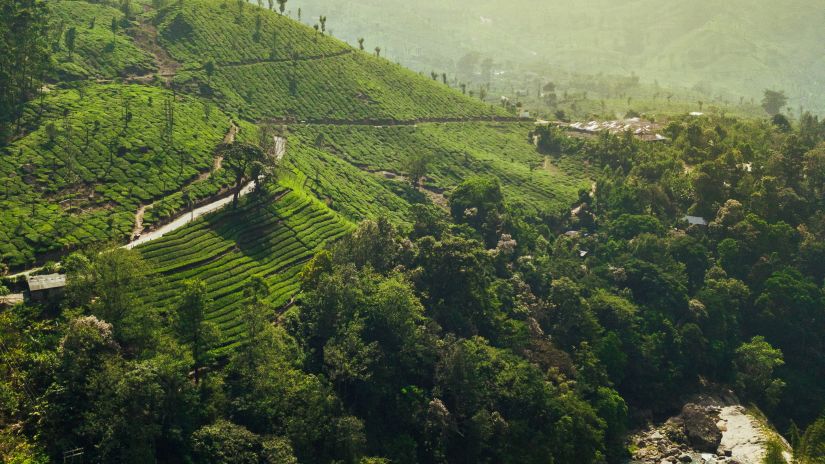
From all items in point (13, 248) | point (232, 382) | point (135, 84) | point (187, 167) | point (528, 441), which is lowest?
point (528, 441)

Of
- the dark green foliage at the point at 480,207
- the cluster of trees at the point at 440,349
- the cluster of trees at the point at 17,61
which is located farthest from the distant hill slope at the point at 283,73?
the cluster of trees at the point at 440,349

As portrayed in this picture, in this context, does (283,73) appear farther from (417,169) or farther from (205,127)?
(417,169)

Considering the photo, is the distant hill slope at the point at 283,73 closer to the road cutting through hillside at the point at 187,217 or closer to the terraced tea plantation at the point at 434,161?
the terraced tea plantation at the point at 434,161

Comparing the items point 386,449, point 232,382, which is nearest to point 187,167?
point 232,382

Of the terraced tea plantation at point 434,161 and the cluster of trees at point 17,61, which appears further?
the terraced tea plantation at point 434,161

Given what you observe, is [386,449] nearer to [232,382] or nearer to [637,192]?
[232,382]

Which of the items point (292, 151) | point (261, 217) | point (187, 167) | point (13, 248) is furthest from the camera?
point (292, 151)
